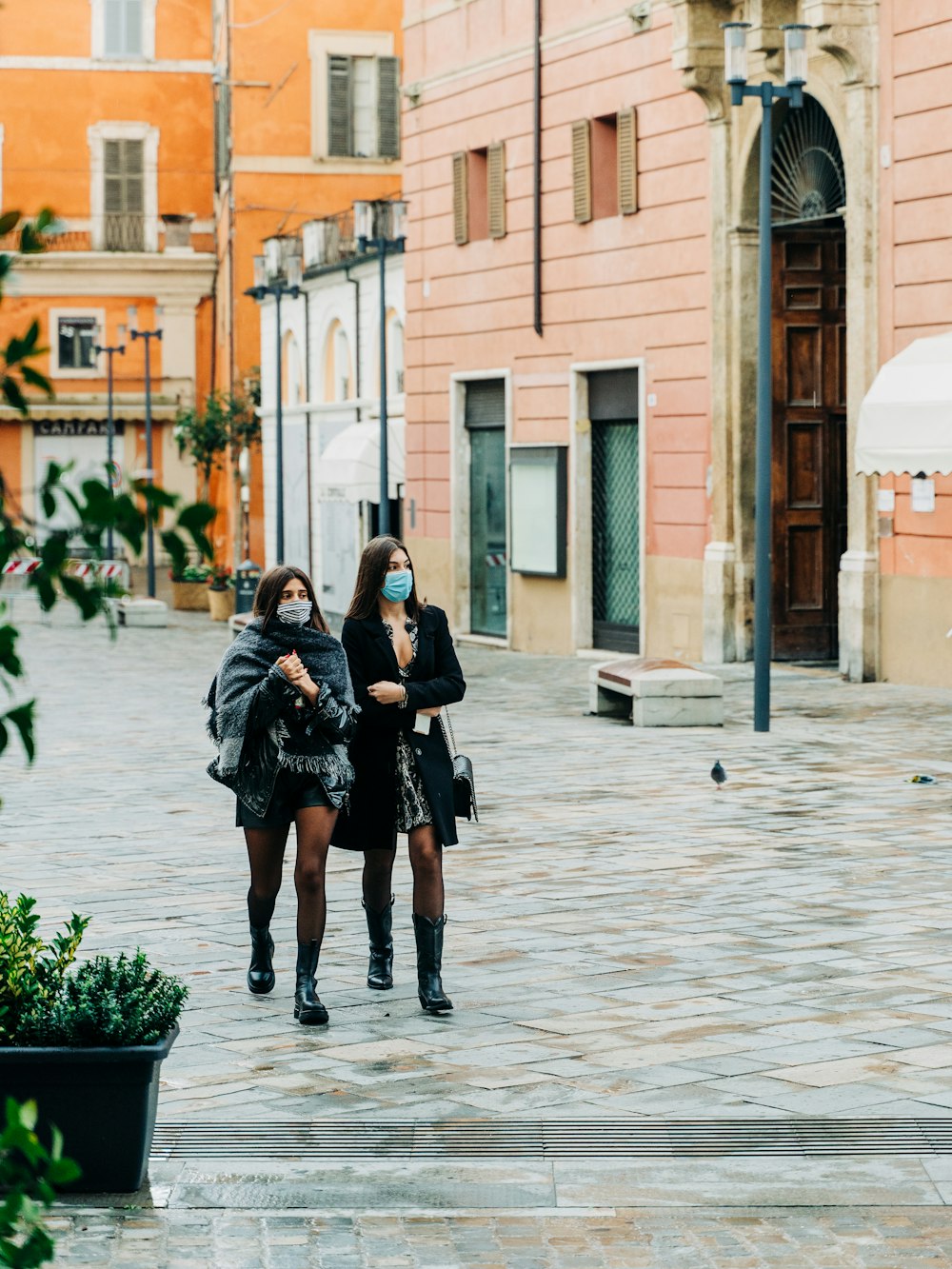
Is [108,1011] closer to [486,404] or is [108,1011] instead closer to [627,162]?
[627,162]

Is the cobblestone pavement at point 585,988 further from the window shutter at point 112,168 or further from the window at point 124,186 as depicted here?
the window shutter at point 112,168

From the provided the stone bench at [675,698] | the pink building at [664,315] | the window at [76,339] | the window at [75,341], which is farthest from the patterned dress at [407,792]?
the window at [75,341]

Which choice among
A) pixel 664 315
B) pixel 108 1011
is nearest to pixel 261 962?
pixel 108 1011

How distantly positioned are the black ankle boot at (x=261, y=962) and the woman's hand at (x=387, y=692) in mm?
984

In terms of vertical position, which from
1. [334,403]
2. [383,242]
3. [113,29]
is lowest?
[334,403]

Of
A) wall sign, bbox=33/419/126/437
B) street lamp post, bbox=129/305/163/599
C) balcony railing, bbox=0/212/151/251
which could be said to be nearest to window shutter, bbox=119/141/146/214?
balcony railing, bbox=0/212/151/251

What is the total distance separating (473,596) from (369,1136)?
80.1 feet

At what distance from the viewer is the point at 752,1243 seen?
564 cm

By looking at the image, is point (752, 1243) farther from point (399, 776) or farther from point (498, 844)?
point (498, 844)

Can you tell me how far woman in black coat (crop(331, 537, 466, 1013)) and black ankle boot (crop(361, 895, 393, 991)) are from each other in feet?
0.47

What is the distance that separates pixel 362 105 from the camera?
50.5 metres

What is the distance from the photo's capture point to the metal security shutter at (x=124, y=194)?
192ft

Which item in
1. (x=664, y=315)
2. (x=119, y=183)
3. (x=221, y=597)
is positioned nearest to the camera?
(x=664, y=315)

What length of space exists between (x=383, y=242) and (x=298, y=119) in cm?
2015
